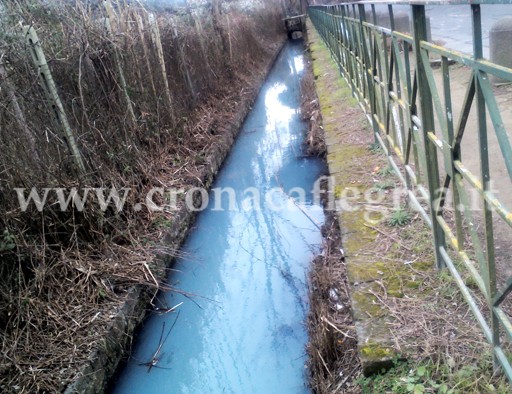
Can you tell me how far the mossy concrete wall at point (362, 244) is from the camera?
2.29 meters

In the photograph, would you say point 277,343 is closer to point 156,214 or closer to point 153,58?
point 156,214

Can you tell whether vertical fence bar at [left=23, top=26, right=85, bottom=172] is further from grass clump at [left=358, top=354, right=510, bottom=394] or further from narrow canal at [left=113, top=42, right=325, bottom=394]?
grass clump at [left=358, top=354, right=510, bottom=394]

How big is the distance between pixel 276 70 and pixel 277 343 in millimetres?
12995

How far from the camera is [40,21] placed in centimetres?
426

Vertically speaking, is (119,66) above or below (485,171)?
above

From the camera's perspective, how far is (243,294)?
13.4 ft

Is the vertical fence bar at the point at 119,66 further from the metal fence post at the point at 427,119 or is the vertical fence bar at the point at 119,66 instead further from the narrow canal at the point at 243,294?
the metal fence post at the point at 427,119

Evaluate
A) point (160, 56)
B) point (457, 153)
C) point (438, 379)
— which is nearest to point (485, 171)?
point (457, 153)

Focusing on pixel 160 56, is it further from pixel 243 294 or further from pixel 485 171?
pixel 485 171

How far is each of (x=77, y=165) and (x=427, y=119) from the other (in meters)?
2.75

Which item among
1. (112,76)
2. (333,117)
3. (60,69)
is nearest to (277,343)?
→ (60,69)

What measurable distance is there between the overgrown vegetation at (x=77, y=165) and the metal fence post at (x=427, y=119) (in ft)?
7.13

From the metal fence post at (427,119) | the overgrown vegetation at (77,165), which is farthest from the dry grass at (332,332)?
the overgrown vegetation at (77,165)

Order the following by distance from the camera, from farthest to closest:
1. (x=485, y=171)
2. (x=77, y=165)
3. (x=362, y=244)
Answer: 1. (x=77, y=165)
2. (x=362, y=244)
3. (x=485, y=171)
